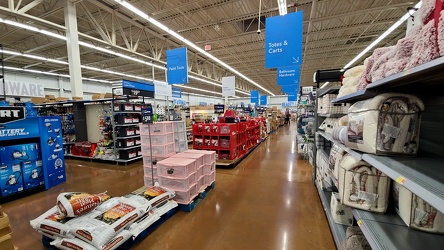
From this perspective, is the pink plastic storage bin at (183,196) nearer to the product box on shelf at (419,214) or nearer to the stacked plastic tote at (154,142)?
the stacked plastic tote at (154,142)

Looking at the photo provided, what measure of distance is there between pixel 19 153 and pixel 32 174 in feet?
1.74

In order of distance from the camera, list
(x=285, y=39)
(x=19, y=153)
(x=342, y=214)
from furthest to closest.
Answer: (x=285, y=39), (x=19, y=153), (x=342, y=214)

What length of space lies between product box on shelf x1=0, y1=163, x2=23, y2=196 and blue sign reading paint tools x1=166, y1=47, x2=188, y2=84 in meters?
5.38

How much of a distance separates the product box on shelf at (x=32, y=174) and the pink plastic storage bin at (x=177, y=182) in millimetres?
3115

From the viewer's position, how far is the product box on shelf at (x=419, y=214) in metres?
1.21

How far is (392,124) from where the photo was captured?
50.8 inches

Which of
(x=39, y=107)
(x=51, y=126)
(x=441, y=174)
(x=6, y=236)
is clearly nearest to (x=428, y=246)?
(x=441, y=174)

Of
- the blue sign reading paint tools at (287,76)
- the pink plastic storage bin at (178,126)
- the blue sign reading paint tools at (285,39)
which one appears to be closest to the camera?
the blue sign reading paint tools at (285,39)

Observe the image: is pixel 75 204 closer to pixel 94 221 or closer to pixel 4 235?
pixel 94 221

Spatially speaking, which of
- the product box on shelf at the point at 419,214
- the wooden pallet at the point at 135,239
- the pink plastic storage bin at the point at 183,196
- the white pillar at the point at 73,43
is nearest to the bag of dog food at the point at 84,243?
the wooden pallet at the point at 135,239

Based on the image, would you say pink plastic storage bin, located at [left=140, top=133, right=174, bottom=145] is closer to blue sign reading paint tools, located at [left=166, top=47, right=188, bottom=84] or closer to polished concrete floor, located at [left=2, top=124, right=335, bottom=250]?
polished concrete floor, located at [left=2, top=124, right=335, bottom=250]

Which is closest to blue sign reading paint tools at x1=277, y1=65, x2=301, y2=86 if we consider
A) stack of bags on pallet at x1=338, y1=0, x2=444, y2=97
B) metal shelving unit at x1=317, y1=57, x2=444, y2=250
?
metal shelving unit at x1=317, y1=57, x2=444, y2=250

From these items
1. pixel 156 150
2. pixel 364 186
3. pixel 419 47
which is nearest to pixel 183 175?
pixel 156 150

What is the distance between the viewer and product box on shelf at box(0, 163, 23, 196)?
3.69 meters
